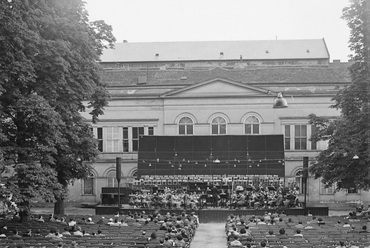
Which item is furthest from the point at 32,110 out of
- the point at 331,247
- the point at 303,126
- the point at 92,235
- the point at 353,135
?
the point at 303,126

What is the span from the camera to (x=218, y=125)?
54.8 meters

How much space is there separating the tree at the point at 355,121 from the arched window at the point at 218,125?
16825 mm

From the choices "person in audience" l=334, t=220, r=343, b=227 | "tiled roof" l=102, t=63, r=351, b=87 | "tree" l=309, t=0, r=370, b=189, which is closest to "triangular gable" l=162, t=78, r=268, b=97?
"tiled roof" l=102, t=63, r=351, b=87

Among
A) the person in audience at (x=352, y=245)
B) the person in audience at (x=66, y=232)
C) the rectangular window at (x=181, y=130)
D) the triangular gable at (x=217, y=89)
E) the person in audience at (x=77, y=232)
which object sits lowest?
the person in audience at (x=66, y=232)

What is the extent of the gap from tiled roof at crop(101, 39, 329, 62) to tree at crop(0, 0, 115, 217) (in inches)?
1796

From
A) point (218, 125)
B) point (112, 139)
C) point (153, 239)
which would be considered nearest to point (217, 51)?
point (218, 125)

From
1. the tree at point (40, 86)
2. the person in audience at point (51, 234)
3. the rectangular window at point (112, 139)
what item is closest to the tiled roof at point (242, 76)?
the rectangular window at point (112, 139)

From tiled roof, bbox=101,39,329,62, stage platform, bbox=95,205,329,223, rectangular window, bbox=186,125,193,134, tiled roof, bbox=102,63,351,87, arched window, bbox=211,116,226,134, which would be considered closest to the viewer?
stage platform, bbox=95,205,329,223

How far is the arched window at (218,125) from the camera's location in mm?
54656

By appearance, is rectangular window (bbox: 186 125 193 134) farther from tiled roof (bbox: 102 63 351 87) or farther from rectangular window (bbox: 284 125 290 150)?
rectangular window (bbox: 284 125 290 150)

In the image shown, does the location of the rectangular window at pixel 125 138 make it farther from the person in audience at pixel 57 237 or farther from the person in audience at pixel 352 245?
the person in audience at pixel 352 245

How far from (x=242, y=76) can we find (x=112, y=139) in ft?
46.5

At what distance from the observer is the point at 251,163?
164 feet

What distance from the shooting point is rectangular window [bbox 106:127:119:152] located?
55.3m
